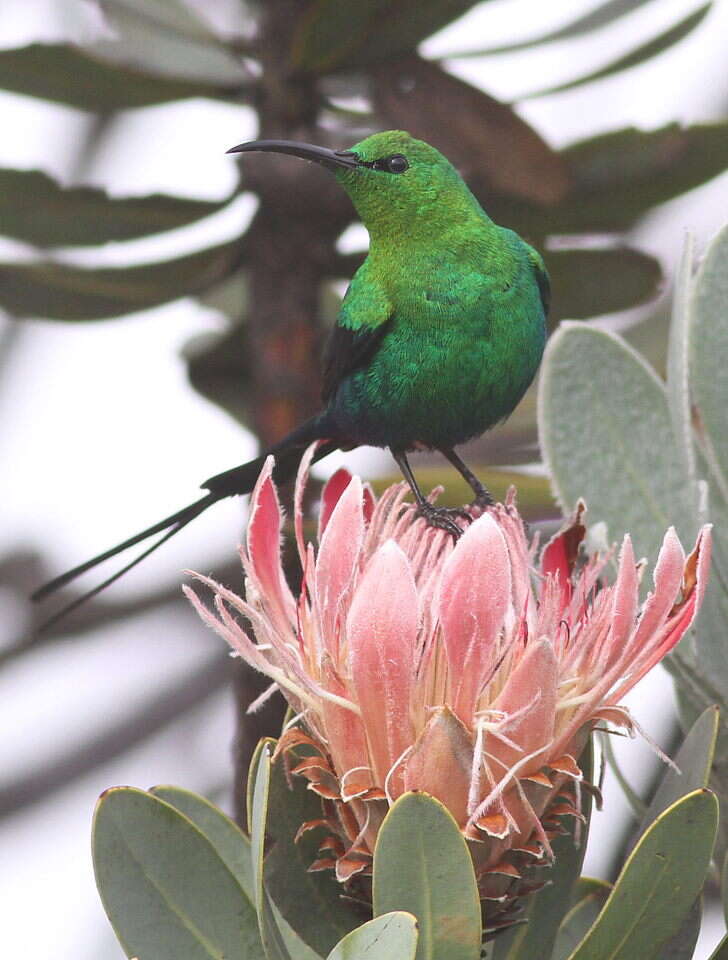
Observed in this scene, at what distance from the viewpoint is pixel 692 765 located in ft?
1.97

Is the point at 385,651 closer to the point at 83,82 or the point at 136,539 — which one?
the point at 136,539

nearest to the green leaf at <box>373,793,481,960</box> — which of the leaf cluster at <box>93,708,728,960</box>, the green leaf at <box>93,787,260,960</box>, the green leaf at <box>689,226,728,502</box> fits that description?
the leaf cluster at <box>93,708,728,960</box>

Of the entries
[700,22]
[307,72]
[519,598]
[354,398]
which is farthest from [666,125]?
[519,598]

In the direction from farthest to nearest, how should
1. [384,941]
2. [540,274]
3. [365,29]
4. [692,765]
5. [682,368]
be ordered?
[365,29] → [540,274] → [682,368] → [692,765] → [384,941]

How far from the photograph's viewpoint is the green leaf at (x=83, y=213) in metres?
1.04

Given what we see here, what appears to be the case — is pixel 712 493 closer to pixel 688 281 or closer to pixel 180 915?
pixel 688 281

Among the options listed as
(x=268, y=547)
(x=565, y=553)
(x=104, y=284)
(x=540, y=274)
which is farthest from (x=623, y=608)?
(x=104, y=284)

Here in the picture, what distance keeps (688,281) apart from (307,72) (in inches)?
17.5

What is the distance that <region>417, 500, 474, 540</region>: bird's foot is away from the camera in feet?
2.23

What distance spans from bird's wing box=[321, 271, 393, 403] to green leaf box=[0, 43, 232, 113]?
368mm

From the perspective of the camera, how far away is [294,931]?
2.04 ft

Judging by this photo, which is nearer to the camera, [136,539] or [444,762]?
[444,762]

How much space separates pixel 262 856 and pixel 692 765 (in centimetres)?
20

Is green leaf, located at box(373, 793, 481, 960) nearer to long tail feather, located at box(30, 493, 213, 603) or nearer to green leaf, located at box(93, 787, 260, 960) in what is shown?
green leaf, located at box(93, 787, 260, 960)
